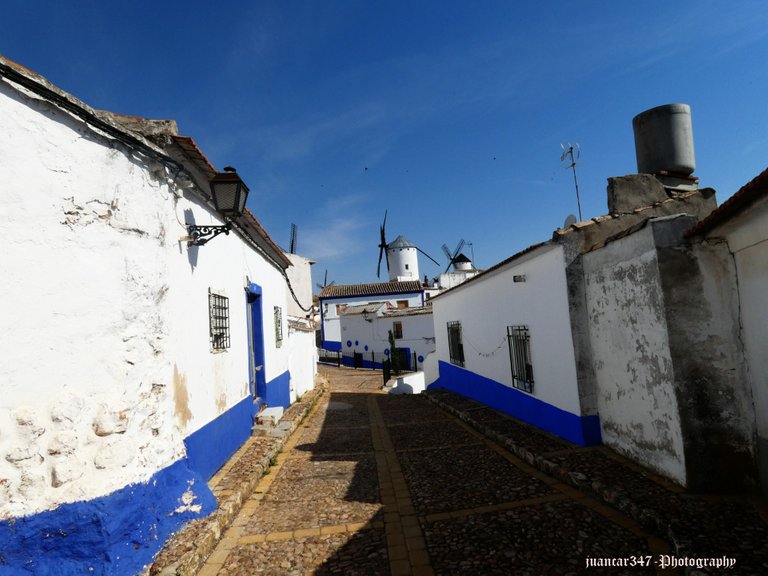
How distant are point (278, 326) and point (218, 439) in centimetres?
521

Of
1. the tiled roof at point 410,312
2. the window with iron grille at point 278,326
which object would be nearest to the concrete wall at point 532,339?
the window with iron grille at point 278,326

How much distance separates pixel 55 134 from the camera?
338 cm

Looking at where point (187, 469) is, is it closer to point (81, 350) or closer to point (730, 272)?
point (81, 350)

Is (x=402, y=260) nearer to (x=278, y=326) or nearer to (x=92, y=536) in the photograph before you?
(x=278, y=326)

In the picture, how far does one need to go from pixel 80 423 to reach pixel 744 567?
4990mm

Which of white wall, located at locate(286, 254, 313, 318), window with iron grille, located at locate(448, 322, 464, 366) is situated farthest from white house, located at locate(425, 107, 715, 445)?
white wall, located at locate(286, 254, 313, 318)

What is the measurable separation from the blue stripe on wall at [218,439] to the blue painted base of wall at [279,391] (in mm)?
1537

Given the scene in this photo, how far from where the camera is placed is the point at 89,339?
11.3 ft

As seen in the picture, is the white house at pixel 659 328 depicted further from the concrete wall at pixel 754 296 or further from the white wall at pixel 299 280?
the white wall at pixel 299 280

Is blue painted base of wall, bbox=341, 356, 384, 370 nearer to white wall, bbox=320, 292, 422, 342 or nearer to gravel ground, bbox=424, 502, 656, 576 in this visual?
white wall, bbox=320, 292, 422, 342

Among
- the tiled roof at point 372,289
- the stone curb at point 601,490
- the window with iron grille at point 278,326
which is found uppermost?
the tiled roof at point 372,289

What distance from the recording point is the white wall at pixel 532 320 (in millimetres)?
6438

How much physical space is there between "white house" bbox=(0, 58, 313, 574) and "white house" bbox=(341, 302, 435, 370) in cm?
2144

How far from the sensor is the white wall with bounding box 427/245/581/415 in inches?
253
